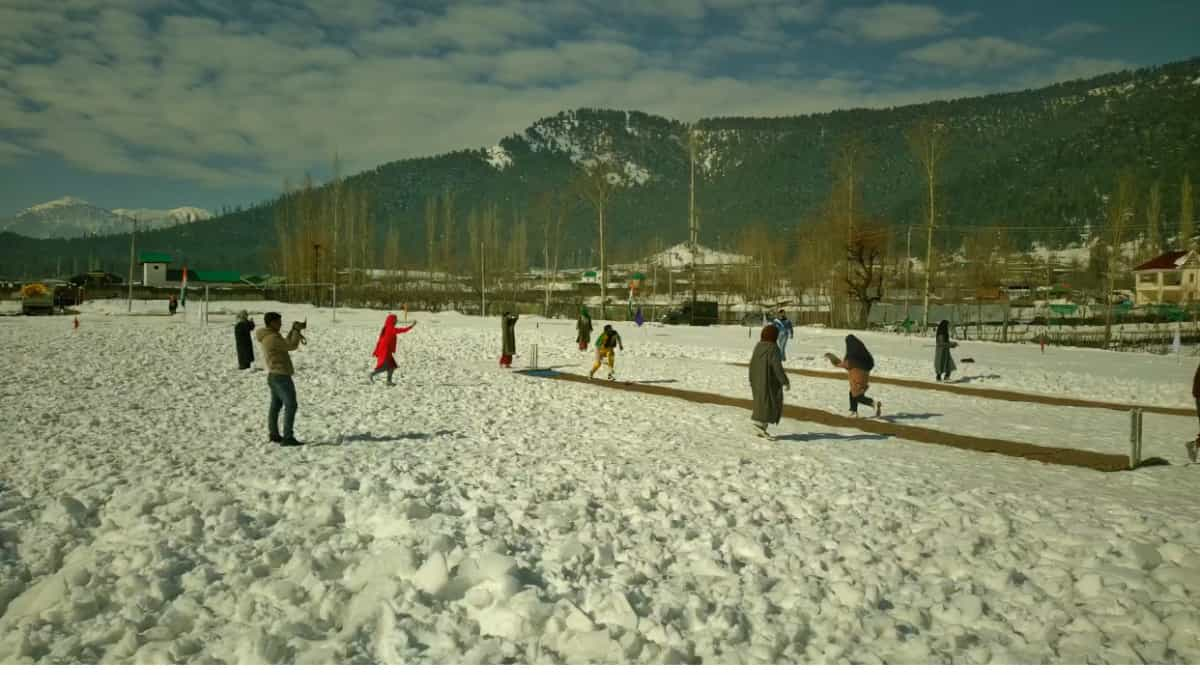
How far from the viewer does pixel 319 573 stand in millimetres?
5434

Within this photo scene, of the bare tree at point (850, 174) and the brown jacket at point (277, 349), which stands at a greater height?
the bare tree at point (850, 174)

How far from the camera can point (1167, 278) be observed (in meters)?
75.2

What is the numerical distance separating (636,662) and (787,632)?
1.07 m

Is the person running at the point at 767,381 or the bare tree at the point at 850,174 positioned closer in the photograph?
the person running at the point at 767,381

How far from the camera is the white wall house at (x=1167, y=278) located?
67.5m

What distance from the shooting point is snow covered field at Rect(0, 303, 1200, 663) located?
15.0 feet

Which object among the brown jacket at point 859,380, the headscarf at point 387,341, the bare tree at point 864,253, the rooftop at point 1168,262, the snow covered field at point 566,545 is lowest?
the snow covered field at point 566,545

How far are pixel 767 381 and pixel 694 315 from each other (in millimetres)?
41952

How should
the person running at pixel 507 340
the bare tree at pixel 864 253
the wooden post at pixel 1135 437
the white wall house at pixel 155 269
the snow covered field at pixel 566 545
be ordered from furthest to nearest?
the white wall house at pixel 155 269
the bare tree at pixel 864 253
the person running at pixel 507 340
the wooden post at pixel 1135 437
the snow covered field at pixel 566 545

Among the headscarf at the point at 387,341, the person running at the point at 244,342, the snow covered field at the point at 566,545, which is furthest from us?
the person running at the point at 244,342

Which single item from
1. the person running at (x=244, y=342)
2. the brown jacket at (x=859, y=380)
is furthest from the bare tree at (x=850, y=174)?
the person running at (x=244, y=342)

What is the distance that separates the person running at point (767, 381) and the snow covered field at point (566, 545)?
0.56 meters

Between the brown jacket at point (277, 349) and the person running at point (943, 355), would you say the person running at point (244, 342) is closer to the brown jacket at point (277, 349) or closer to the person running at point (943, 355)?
the brown jacket at point (277, 349)

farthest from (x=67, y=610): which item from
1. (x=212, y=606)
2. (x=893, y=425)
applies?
(x=893, y=425)
